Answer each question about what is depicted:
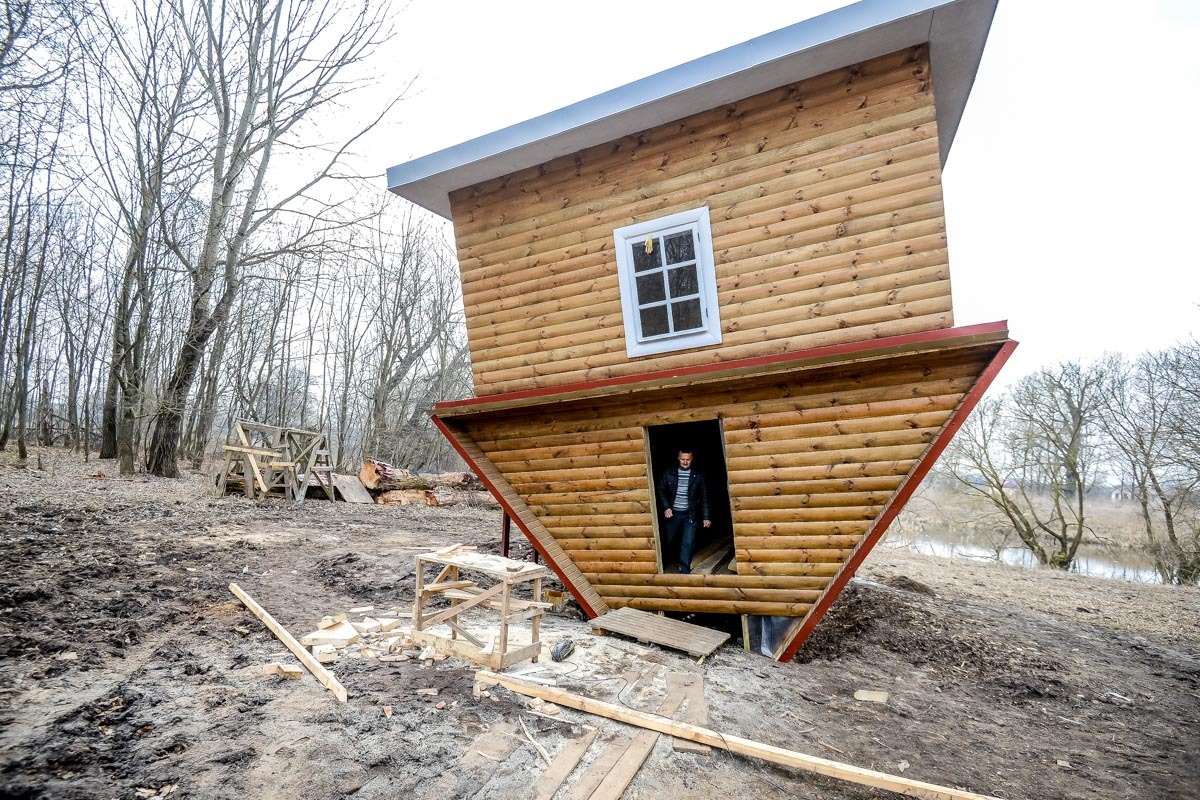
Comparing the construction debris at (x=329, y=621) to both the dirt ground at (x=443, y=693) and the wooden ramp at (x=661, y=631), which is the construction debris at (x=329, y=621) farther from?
the wooden ramp at (x=661, y=631)

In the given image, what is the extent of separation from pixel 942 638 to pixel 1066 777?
328 centimetres

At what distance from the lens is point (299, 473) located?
50.4ft

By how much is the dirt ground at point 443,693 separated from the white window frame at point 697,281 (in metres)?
3.37

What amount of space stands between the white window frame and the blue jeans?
2551mm

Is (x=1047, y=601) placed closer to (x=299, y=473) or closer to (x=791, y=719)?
(x=791, y=719)

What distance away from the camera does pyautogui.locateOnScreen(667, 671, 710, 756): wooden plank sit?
4.04 m

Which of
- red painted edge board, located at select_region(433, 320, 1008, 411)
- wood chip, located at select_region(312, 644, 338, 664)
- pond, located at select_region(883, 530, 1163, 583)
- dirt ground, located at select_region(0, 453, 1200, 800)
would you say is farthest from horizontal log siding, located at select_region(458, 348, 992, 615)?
pond, located at select_region(883, 530, 1163, 583)

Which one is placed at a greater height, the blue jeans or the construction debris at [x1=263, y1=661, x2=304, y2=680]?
the blue jeans

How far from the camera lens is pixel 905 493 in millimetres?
5250

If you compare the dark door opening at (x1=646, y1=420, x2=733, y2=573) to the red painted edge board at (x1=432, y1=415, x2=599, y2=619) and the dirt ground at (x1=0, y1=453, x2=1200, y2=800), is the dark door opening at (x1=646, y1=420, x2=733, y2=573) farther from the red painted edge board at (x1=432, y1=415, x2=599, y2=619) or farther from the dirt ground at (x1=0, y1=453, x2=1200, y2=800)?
the red painted edge board at (x1=432, y1=415, x2=599, y2=619)

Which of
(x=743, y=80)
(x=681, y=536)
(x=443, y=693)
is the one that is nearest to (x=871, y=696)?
(x=681, y=536)

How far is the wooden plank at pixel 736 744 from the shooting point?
11.9ft

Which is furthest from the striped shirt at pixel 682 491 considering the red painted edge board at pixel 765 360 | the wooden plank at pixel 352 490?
the wooden plank at pixel 352 490

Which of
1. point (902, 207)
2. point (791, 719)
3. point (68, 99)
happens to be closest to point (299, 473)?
point (68, 99)
